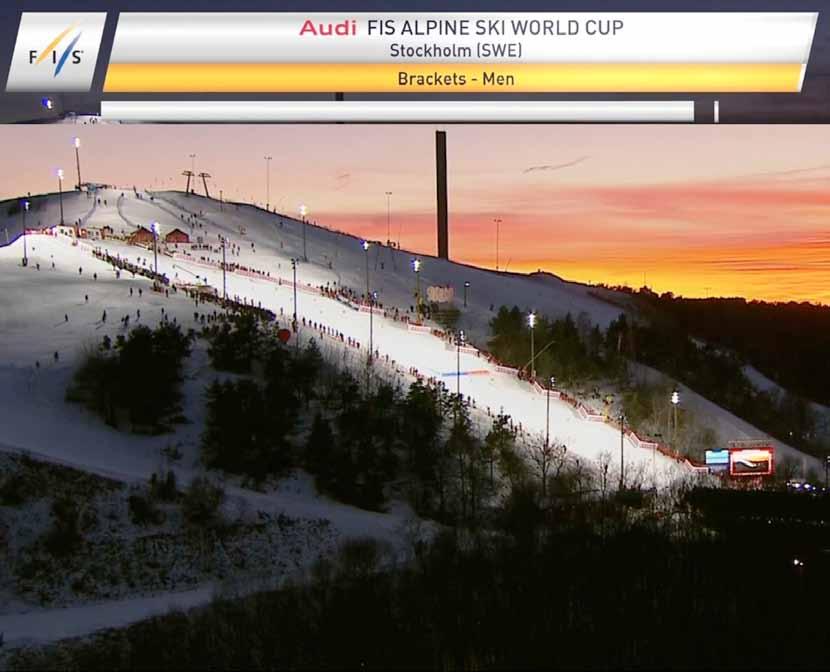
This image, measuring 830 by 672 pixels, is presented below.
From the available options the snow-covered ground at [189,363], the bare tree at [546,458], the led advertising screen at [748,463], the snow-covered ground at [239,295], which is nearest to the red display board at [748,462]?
the led advertising screen at [748,463]

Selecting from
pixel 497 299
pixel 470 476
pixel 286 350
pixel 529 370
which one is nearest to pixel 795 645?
pixel 470 476

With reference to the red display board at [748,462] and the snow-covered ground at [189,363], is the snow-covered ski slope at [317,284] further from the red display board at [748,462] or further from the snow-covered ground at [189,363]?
the red display board at [748,462]

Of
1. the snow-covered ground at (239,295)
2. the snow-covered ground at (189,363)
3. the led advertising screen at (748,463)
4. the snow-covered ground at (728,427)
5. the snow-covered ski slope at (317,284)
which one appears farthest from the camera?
the snow-covered ground at (728,427)

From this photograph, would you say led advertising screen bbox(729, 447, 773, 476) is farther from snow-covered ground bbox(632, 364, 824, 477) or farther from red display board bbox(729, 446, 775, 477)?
snow-covered ground bbox(632, 364, 824, 477)

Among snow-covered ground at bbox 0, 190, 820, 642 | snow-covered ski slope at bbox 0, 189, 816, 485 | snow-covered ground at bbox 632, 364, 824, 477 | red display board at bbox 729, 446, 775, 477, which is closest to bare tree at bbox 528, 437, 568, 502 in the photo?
snow-covered ground at bbox 0, 190, 820, 642

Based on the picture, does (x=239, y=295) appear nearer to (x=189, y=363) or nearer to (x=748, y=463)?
(x=189, y=363)

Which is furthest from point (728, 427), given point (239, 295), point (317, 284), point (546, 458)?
point (317, 284)

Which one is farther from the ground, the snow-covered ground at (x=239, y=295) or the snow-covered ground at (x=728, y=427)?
the snow-covered ground at (x=239, y=295)

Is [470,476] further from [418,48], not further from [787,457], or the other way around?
[418,48]

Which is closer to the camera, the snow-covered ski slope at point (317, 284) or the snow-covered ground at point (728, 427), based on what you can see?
the snow-covered ski slope at point (317, 284)
